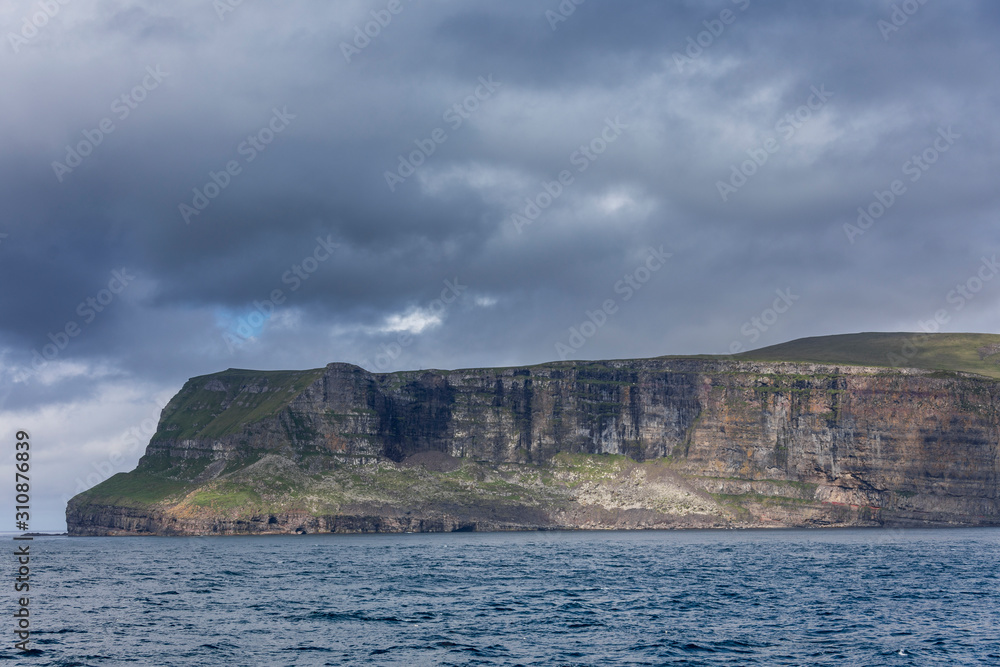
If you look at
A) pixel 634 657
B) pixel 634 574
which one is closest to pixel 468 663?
pixel 634 657

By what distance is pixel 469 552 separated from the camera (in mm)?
199625

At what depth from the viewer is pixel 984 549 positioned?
645ft

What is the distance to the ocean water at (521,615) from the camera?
65688 millimetres

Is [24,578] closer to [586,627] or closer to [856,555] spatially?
[586,627]

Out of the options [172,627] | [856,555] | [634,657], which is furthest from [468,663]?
[856,555]

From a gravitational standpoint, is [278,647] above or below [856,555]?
above

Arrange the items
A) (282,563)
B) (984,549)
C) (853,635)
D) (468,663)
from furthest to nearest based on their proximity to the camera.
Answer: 1. (984,549)
2. (282,563)
3. (853,635)
4. (468,663)

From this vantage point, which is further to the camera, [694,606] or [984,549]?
[984,549]

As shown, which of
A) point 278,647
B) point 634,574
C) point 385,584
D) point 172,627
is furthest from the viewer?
point 634,574

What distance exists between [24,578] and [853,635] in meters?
114

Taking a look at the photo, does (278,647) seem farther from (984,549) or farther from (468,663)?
(984,549)

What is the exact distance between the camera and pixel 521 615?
85.0 meters

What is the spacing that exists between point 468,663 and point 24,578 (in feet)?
316

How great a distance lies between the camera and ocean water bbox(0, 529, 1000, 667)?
6569cm
